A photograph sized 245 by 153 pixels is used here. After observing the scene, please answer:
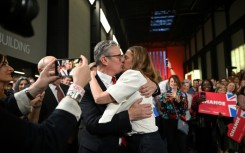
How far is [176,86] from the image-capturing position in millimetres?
4492

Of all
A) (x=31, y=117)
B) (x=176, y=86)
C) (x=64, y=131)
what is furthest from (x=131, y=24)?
(x=64, y=131)

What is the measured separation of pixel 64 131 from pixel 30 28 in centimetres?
36

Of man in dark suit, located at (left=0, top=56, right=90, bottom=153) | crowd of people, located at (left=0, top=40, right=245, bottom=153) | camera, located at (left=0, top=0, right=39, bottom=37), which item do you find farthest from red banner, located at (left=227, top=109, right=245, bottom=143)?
camera, located at (left=0, top=0, right=39, bottom=37)

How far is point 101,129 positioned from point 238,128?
4107 millimetres

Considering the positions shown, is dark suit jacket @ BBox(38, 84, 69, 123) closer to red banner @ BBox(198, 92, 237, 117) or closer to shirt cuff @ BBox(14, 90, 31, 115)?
A: shirt cuff @ BBox(14, 90, 31, 115)

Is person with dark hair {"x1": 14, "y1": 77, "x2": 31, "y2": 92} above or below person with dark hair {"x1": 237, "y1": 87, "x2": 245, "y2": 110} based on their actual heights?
above

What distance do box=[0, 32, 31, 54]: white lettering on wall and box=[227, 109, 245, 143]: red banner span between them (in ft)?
13.4

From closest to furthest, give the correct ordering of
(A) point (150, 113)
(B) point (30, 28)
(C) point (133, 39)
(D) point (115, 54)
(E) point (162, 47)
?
(B) point (30, 28) → (A) point (150, 113) → (D) point (115, 54) → (C) point (133, 39) → (E) point (162, 47)

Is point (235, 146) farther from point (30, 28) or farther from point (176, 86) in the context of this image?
point (30, 28)

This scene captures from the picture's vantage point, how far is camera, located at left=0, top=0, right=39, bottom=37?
69 cm

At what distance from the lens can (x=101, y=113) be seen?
153 centimetres

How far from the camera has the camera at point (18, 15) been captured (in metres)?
0.69

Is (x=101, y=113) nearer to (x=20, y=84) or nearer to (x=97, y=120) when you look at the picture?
(x=97, y=120)

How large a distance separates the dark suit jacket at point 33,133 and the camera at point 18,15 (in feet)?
0.81
